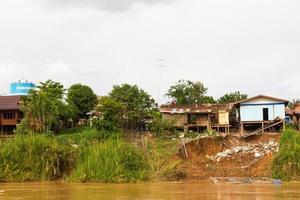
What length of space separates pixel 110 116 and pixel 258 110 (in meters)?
11.2

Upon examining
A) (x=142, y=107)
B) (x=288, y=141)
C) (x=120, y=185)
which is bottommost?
(x=120, y=185)

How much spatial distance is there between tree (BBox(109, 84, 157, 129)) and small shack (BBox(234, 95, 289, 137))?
7.50 meters

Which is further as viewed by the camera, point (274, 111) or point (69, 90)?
point (69, 90)

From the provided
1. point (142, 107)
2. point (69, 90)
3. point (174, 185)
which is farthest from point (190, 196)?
point (69, 90)

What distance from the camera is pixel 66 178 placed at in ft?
83.9

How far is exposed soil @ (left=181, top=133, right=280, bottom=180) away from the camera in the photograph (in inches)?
1048

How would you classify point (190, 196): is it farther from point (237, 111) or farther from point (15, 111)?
point (15, 111)

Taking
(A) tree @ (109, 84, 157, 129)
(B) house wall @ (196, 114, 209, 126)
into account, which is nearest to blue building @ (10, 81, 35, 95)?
(A) tree @ (109, 84, 157, 129)

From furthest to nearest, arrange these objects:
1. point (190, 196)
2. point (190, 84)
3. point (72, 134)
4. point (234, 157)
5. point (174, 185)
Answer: point (190, 84), point (72, 134), point (234, 157), point (174, 185), point (190, 196)

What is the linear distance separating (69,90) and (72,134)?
6.44 m

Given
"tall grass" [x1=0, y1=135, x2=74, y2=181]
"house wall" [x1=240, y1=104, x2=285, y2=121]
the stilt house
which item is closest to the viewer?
"tall grass" [x1=0, y1=135, x2=74, y2=181]

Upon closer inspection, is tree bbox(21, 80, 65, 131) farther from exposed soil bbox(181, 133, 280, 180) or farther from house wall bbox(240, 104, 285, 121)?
house wall bbox(240, 104, 285, 121)

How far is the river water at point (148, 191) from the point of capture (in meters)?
18.1

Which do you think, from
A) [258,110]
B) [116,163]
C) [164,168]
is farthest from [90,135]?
[258,110]
